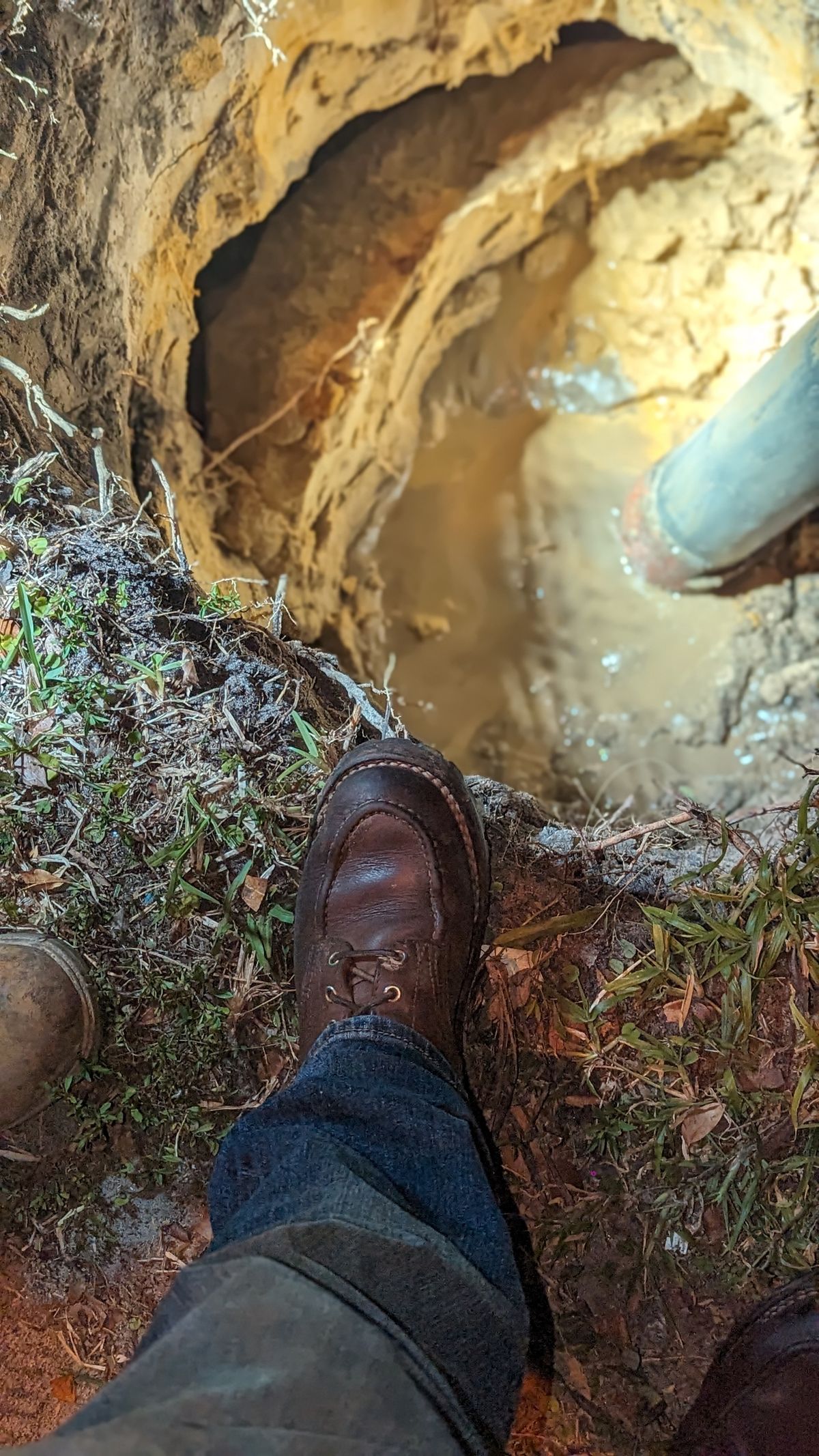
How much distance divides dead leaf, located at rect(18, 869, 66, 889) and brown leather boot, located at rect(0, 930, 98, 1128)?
0.29 feet

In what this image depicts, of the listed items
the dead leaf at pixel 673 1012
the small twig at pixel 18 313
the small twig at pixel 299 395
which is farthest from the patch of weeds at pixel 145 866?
the small twig at pixel 299 395

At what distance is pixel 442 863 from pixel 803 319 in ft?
10.3

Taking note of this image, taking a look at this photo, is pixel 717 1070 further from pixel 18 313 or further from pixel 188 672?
pixel 18 313

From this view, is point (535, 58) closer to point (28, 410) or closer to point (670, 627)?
point (670, 627)

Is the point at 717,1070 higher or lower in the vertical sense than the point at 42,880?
higher

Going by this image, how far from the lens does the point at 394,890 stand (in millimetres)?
1632

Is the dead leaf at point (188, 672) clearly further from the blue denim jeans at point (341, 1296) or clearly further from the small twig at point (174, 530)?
the blue denim jeans at point (341, 1296)

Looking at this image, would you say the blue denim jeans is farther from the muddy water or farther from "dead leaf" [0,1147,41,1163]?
the muddy water

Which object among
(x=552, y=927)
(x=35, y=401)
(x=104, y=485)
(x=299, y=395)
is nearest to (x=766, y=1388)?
(x=552, y=927)

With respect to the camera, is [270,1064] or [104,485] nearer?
[270,1064]

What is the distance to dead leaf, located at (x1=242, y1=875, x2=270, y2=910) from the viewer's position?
1604 mm

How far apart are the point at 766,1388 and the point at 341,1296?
1008mm

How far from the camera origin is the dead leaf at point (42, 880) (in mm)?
1563

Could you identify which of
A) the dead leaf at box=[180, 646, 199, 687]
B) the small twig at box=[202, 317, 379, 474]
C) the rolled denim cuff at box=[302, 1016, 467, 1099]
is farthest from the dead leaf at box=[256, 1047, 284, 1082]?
the small twig at box=[202, 317, 379, 474]
